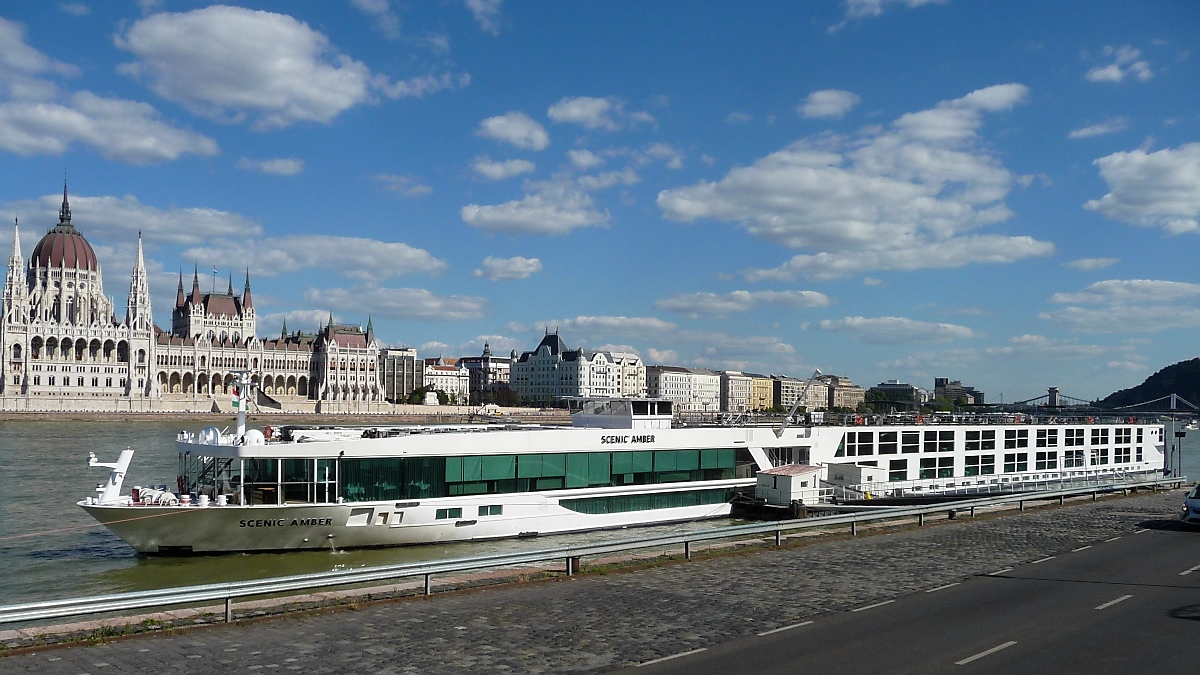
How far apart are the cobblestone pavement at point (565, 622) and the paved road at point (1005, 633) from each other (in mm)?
656

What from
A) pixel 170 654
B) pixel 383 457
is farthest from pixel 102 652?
pixel 383 457

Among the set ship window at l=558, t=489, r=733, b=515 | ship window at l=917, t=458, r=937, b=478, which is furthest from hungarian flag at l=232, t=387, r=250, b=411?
ship window at l=917, t=458, r=937, b=478

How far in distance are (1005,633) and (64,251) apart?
202395 mm

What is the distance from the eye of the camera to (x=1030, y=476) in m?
43.8

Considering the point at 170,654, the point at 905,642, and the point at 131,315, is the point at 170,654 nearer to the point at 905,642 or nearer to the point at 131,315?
the point at 905,642

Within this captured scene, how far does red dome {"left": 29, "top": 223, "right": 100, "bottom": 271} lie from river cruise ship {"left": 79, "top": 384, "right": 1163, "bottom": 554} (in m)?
178

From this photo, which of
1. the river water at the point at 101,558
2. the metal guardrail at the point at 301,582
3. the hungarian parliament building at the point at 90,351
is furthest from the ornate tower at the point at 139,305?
the metal guardrail at the point at 301,582

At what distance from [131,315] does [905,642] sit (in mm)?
195007

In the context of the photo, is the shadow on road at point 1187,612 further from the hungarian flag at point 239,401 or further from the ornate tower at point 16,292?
the ornate tower at point 16,292

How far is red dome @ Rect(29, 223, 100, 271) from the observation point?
180163 millimetres

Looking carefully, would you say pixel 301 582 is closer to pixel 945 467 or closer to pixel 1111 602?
pixel 1111 602

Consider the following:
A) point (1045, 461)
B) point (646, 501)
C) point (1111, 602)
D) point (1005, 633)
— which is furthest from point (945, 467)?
point (1005, 633)

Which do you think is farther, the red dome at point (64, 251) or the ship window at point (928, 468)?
the red dome at point (64, 251)

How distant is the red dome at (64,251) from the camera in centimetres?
18016
